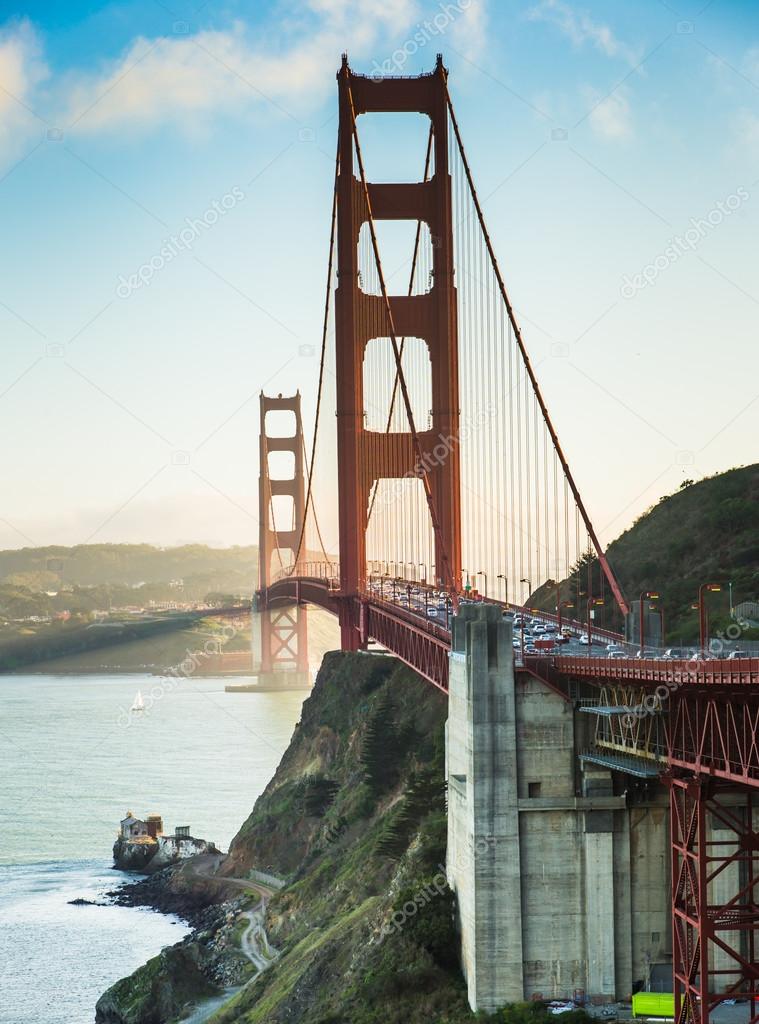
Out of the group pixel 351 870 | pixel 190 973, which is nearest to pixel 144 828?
pixel 190 973

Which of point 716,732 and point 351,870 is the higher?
point 716,732

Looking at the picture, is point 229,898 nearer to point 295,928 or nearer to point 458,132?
point 295,928

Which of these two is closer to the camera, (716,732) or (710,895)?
(716,732)

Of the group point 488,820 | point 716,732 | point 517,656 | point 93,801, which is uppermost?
point 517,656

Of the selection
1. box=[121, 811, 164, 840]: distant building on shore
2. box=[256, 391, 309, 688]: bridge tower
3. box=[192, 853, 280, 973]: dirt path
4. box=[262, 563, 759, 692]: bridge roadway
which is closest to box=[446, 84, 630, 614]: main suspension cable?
box=[262, 563, 759, 692]: bridge roadway

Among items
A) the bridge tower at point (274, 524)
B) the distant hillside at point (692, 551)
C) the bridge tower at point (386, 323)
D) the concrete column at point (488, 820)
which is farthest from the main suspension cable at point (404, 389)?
the bridge tower at point (274, 524)

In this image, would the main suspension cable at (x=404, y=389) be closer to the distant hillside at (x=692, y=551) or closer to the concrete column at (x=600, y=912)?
the distant hillside at (x=692, y=551)

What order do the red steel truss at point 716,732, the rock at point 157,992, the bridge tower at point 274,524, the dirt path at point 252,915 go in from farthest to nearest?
the bridge tower at point 274,524 → the dirt path at point 252,915 → the rock at point 157,992 → the red steel truss at point 716,732

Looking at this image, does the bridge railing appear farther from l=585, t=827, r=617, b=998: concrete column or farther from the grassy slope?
l=585, t=827, r=617, b=998: concrete column

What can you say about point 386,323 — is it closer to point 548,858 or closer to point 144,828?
point 144,828
